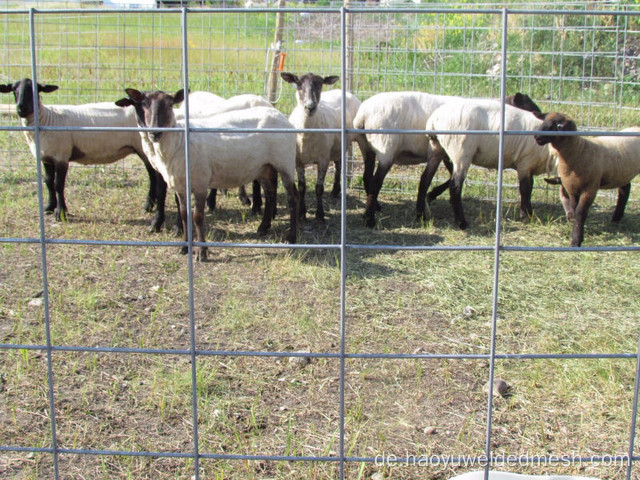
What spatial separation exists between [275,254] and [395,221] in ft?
6.28

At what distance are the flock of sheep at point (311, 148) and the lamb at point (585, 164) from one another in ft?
0.03

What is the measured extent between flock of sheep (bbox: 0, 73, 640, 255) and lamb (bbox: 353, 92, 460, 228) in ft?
0.04

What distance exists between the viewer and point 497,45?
12.4 metres

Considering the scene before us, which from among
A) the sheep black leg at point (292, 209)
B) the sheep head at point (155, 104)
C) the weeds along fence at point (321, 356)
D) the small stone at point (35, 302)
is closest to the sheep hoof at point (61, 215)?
the weeds along fence at point (321, 356)

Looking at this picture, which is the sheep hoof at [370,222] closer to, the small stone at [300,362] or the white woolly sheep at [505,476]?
the small stone at [300,362]

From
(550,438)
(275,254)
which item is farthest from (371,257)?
(550,438)

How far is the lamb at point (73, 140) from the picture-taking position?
7.59 metres

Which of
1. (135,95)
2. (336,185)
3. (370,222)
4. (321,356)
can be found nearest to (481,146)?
(370,222)

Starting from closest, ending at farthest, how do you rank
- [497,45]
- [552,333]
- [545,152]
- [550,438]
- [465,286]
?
[550,438]
[552,333]
[465,286]
[545,152]
[497,45]

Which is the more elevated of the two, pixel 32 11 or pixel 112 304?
pixel 32 11

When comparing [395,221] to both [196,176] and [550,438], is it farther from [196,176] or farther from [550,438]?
[550,438]

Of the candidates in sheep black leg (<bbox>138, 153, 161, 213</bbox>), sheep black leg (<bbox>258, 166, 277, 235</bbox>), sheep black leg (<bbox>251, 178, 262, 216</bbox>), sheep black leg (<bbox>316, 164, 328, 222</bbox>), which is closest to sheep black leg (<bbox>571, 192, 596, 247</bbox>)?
sheep black leg (<bbox>316, 164, 328, 222</bbox>)

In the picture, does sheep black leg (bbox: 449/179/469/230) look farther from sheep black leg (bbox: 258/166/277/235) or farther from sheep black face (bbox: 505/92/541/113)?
sheep black leg (bbox: 258/166/277/235)

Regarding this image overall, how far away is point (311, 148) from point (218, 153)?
151 cm
